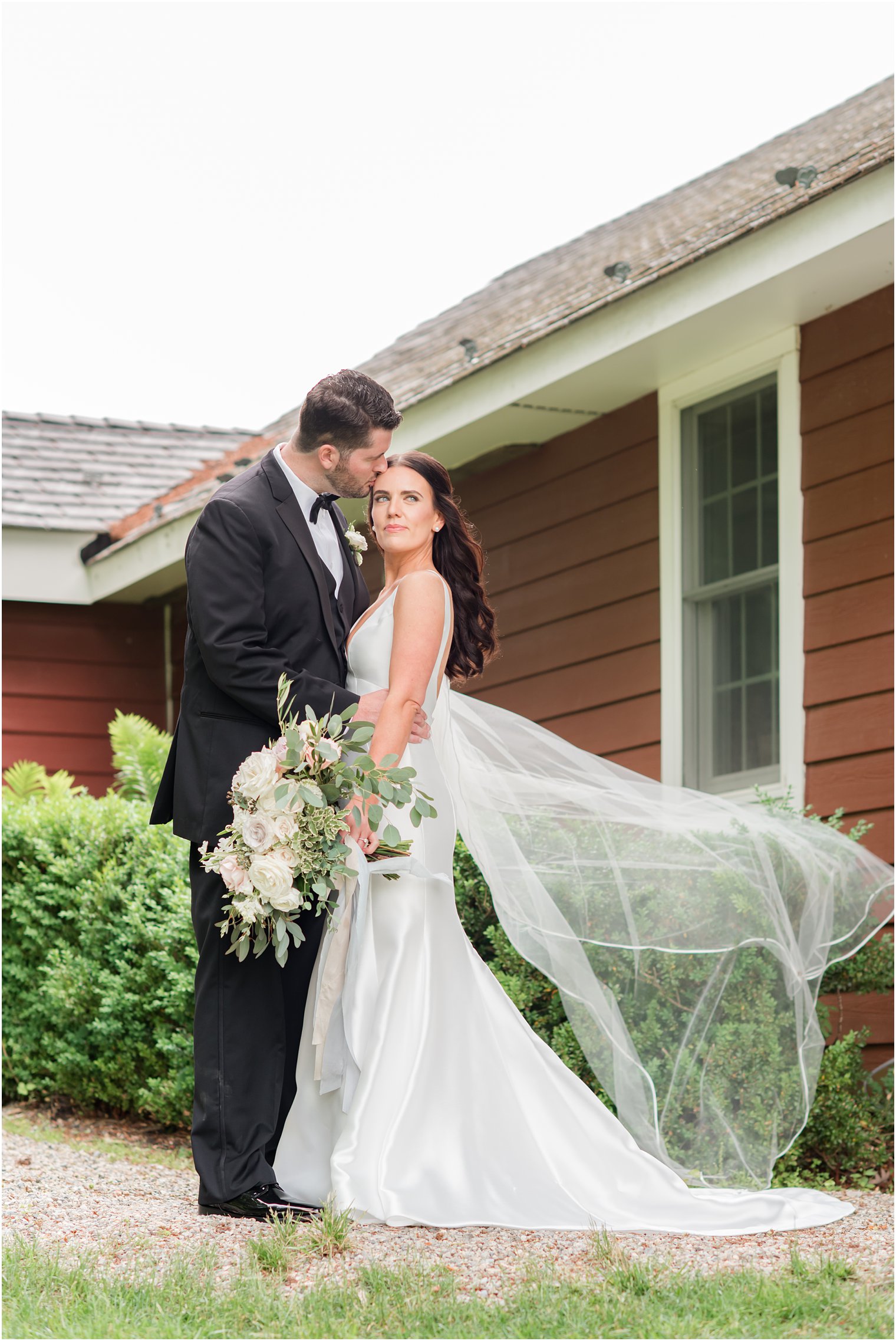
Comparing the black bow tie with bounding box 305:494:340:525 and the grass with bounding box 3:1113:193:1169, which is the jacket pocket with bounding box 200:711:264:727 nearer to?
the black bow tie with bounding box 305:494:340:525

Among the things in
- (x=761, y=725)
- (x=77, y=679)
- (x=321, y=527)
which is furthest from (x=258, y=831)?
(x=77, y=679)

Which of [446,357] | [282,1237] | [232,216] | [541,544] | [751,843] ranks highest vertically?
[232,216]

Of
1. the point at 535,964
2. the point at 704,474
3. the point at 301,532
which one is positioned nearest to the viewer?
the point at 301,532

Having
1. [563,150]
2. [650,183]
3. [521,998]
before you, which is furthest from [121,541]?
[650,183]

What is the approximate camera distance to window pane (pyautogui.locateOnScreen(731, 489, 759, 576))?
25.4ft

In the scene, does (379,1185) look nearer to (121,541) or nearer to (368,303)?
(121,541)

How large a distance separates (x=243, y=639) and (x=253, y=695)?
0.16 meters

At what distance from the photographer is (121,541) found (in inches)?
435

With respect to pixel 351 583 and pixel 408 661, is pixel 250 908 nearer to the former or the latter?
pixel 408 661

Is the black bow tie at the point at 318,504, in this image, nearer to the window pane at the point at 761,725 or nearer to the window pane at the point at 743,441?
the window pane at the point at 761,725

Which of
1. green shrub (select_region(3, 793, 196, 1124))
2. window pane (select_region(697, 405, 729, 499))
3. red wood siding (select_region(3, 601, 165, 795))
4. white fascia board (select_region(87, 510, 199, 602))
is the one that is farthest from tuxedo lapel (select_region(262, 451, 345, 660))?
red wood siding (select_region(3, 601, 165, 795))

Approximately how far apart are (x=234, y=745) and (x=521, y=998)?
188cm

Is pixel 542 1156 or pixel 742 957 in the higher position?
pixel 742 957

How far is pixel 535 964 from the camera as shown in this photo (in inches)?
197
